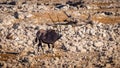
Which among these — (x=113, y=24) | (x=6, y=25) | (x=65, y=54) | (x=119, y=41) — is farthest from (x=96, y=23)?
(x=6, y=25)

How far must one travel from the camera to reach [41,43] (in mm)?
14773

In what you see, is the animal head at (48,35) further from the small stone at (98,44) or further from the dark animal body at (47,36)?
the small stone at (98,44)

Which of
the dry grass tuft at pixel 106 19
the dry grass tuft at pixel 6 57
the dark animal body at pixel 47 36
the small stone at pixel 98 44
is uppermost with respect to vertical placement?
the dry grass tuft at pixel 106 19

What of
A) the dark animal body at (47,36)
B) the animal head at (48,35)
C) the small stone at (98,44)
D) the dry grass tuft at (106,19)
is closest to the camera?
the small stone at (98,44)

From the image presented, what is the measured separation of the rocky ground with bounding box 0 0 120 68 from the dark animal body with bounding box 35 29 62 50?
25cm

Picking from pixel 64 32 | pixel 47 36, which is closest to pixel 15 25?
pixel 47 36

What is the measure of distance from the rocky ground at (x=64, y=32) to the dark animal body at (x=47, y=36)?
25 centimetres

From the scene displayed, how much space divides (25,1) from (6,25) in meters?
4.90

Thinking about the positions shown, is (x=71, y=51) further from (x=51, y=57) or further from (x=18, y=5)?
(x=18, y=5)

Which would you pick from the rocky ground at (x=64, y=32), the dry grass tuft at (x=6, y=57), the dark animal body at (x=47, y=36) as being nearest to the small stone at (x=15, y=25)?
the rocky ground at (x=64, y=32)

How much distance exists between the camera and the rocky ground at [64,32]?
13383 mm

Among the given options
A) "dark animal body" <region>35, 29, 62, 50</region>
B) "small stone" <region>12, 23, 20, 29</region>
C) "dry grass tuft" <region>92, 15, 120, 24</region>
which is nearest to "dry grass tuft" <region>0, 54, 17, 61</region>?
"dark animal body" <region>35, 29, 62, 50</region>

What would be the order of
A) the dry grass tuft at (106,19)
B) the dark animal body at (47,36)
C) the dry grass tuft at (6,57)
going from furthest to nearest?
the dry grass tuft at (106,19) < the dark animal body at (47,36) < the dry grass tuft at (6,57)

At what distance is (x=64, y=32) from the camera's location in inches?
620
